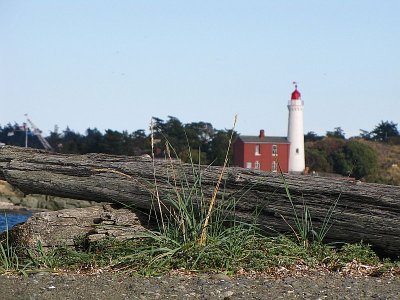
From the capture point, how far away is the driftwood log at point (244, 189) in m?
9.23

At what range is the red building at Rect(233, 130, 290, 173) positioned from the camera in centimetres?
6795

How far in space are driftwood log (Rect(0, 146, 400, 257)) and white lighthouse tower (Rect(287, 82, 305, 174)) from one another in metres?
59.9

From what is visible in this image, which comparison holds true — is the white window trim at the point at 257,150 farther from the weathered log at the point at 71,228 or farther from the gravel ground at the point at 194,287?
the gravel ground at the point at 194,287

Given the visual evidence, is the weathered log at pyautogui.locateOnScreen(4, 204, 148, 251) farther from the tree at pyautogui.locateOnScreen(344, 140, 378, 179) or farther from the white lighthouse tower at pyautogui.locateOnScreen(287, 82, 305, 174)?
the white lighthouse tower at pyautogui.locateOnScreen(287, 82, 305, 174)

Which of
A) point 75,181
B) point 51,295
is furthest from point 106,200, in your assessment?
point 51,295

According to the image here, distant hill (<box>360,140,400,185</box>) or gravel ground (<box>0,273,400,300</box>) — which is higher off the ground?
distant hill (<box>360,140,400,185</box>)

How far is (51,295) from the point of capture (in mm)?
7281

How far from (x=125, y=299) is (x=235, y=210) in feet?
8.59

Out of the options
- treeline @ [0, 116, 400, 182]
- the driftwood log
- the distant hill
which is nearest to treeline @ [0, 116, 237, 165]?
treeline @ [0, 116, 400, 182]

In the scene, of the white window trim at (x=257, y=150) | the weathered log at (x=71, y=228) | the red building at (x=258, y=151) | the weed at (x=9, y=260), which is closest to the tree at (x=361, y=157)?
the red building at (x=258, y=151)

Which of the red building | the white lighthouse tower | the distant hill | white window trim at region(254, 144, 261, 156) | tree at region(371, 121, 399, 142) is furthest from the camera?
tree at region(371, 121, 399, 142)

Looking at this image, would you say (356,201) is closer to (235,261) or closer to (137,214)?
(235,261)

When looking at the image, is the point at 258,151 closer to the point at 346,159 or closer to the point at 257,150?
the point at 257,150

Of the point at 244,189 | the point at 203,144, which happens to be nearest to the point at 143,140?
→ the point at 203,144
